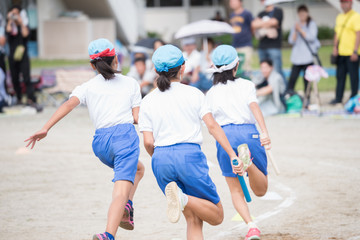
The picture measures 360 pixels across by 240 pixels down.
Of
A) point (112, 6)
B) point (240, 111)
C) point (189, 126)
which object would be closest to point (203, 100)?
point (189, 126)

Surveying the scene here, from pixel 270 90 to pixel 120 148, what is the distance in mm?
7688

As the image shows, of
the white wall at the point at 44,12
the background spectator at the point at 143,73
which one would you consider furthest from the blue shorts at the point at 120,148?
the white wall at the point at 44,12

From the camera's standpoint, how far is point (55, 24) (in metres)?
27.0

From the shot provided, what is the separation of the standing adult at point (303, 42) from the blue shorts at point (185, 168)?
368 inches

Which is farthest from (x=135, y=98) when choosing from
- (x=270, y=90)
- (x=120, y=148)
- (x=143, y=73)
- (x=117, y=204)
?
(x=143, y=73)

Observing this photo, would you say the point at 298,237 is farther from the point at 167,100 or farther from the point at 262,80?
the point at 262,80

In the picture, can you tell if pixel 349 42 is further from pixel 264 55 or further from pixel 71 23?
pixel 71 23

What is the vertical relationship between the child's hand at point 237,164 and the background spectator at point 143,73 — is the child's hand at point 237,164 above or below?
above

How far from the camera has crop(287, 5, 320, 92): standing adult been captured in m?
13.8

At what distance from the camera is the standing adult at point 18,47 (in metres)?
14.4

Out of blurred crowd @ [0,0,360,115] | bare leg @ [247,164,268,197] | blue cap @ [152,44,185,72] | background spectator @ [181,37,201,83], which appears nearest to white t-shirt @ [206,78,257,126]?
bare leg @ [247,164,268,197]

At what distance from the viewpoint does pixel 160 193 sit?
705 cm

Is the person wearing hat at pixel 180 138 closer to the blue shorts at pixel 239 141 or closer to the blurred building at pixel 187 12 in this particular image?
the blue shorts at pixel 239 141

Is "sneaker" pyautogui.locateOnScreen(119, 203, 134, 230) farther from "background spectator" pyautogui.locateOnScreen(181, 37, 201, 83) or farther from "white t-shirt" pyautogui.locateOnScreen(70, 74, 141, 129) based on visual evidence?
"background spectator" pyautogui.locateOnScreen(181, 37, 201, 83)
